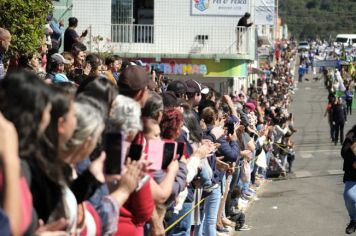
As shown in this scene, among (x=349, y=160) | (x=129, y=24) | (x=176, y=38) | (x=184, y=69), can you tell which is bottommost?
(x=349, y=160)

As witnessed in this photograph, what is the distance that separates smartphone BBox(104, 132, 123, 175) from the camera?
585cm

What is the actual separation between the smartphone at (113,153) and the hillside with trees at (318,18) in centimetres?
16491

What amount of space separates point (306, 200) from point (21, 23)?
8.23 metres

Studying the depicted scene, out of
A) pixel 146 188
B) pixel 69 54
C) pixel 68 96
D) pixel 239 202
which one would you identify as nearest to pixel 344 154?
pixel 239 202

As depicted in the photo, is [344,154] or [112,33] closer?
[344,154]

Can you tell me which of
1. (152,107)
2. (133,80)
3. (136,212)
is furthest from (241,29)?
(136,212)

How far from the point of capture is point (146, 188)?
6348 mm

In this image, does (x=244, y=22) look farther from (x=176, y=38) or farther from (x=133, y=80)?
(x=133, y=80)

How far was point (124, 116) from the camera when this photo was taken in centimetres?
616

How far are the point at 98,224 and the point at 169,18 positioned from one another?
2926 cm

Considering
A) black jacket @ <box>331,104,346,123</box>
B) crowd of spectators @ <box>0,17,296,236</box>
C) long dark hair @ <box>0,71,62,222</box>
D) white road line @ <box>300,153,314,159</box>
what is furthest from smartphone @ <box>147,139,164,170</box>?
black jacket @ <box>331,104,346,123</box>

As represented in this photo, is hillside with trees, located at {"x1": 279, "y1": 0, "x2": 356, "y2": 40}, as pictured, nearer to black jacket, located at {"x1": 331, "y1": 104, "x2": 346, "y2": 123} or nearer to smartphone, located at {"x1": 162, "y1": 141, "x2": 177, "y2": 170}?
black jacket, located at {"x1": 331, "y1": 104, "x2": 346, "y2": 123}

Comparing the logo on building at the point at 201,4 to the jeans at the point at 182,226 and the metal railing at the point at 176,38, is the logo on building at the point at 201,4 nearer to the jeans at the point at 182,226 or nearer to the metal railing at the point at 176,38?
the metal railing at the point at 176,38

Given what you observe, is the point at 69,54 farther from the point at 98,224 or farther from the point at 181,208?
the point at 98,224
